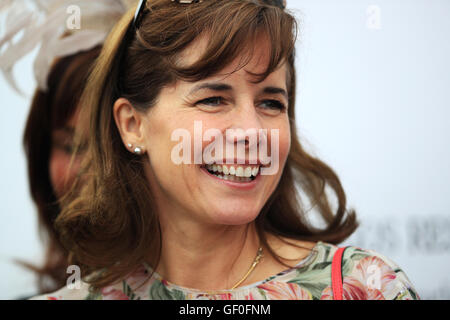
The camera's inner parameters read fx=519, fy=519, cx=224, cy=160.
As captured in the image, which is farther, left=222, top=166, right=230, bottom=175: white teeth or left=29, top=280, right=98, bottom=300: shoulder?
left=29, top=280, right=98, bottom=300: shoulder

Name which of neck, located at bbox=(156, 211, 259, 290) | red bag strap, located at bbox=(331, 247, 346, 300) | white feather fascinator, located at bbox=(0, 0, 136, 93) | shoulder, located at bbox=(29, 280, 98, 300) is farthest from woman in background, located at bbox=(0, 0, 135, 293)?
red bag strap, located at bbox=(331, 247, 346, 300)

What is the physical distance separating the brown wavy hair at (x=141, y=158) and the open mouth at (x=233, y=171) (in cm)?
25

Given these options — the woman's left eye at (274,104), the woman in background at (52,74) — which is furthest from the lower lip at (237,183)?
the woman in background at (52,74)

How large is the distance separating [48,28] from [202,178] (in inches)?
60.1

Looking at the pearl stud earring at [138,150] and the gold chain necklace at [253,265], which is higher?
the pearl stud earring at [138,150]

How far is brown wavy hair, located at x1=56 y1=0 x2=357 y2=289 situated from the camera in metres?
1.47

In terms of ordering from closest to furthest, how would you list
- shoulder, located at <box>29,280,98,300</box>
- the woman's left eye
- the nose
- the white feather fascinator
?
the nose, the woman's left eye, shoulder, located at <box>29,280,98,300</box>, the white feather fascinator

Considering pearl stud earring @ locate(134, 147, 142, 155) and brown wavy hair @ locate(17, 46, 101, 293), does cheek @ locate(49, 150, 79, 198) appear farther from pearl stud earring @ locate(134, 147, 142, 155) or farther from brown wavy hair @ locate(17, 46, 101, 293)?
pearl stud earring @ locate(134, 147, 142, 155)

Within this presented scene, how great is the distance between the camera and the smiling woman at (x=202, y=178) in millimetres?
1466

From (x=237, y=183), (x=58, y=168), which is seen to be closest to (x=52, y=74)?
(x=58, y=168)

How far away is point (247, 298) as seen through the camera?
61.8 inches

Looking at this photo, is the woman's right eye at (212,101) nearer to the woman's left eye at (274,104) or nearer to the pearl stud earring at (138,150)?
the woman's left eye at (274,104)

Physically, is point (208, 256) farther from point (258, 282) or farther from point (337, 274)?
point (337, 274)
